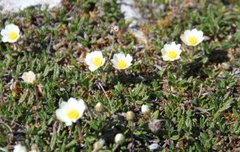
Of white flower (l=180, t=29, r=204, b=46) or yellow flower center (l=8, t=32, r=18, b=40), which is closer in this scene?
yellow flower center (l=8, t=32, r=18, b=40)

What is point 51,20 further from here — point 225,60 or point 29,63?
point 225,60

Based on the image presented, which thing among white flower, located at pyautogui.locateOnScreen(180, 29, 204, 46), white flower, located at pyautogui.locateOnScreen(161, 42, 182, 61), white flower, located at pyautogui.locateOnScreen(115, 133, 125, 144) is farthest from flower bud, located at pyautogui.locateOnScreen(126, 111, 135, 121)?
white flower, located at pyautogui.locateOnScreen(180, 29, 204, 46)

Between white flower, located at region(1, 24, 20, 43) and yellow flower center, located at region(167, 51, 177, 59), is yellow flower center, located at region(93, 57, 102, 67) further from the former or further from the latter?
white flower, located at region(1, 24, 20, 43)

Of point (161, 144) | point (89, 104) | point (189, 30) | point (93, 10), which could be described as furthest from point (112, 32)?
point (161, 144)

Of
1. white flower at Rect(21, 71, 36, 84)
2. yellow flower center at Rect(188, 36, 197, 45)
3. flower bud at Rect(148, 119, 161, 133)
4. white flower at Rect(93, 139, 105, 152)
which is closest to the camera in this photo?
white flower at Rect(93, 139, 105, 152)

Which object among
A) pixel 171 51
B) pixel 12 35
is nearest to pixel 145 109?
pixel 171 51

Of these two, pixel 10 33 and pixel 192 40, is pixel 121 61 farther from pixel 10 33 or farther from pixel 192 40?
pixel 10 33
